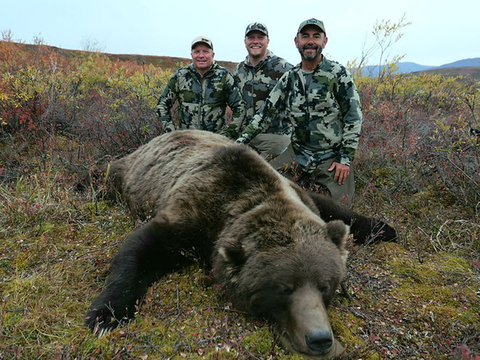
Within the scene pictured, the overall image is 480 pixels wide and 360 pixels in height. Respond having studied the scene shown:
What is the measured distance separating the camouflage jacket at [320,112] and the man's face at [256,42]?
1563mm

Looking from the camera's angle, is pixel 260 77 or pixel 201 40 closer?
pixel 201 40

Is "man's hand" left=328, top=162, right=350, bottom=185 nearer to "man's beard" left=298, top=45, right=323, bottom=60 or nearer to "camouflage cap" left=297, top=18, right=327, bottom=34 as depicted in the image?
"man's beard" left=298, top=45, right=323, bottom=60

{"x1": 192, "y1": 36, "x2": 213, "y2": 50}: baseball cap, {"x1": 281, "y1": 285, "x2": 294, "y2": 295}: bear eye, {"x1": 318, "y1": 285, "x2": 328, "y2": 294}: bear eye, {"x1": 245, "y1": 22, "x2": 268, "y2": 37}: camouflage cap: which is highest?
{"x1": 245, "y1": 22, "x2": 268, "y2": 37}: camouflage cap

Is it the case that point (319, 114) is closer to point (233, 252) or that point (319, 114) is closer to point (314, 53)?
point (314, 53)

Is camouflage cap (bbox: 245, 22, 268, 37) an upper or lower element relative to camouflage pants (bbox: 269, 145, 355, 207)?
upper

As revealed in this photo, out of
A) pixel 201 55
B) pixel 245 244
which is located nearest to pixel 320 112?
pixel 201 55

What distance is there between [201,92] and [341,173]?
2.96 metres

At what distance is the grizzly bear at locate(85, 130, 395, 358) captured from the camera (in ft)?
7.65

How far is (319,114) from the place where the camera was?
4.89m

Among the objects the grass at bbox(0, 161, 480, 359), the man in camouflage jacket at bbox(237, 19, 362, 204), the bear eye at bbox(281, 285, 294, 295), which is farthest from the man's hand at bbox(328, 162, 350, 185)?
the bear eye at bbox(281, 285, 294, 295)

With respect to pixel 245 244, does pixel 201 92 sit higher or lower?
higher

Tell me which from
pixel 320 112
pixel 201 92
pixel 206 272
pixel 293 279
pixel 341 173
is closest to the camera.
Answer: pixel 293 279

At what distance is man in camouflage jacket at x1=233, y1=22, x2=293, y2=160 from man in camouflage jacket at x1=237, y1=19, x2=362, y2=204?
3.38 feet

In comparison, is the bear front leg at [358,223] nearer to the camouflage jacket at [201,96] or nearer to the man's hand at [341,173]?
the man's hand at [341,173]
